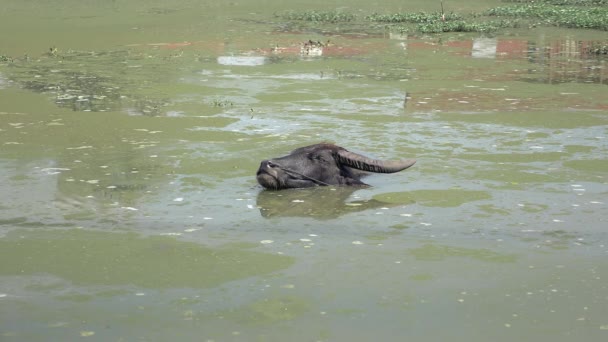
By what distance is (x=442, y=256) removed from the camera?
766 centimetres

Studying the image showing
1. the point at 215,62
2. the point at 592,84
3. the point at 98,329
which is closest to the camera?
the point at 98,329

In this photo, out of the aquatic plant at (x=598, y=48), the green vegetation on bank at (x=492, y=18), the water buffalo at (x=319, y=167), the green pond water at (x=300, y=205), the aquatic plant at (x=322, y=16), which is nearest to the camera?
the green pond water at (x=300, y=205)

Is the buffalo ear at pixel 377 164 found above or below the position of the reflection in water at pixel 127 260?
above

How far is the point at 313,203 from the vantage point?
31.0 feet

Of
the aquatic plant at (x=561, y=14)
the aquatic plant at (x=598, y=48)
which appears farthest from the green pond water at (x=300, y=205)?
the aquatic plant at (x=561, y=14)

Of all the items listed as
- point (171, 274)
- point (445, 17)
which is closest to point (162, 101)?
point (171, 274)

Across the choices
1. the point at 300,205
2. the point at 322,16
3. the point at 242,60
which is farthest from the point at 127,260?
the point at 322,16

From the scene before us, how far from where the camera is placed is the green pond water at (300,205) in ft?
21.1

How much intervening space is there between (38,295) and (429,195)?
4293 millimetres

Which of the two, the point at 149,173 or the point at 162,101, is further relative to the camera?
the point at 162,101

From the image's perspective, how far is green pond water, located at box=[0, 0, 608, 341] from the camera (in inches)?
253

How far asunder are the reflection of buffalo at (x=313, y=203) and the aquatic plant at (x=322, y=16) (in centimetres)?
2057

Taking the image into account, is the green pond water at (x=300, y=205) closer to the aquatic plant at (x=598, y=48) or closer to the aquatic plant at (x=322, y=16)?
the aquatic plant at (x=598, y=48)

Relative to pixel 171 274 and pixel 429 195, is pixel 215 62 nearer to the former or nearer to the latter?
pixel 429 195
